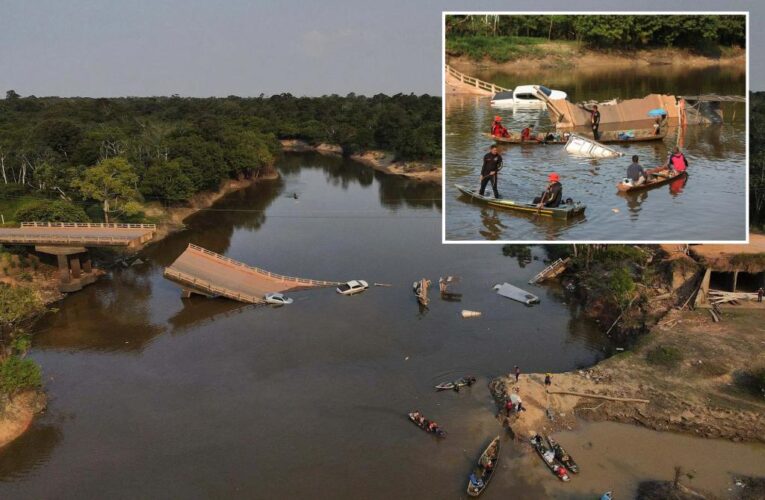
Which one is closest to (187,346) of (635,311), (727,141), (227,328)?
(227,328)

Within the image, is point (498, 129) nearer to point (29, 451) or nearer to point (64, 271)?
point (29, 451)

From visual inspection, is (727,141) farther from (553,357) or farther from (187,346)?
(187,346)

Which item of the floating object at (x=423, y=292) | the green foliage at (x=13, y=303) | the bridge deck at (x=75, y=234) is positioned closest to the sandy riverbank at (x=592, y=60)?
the floating object at (x=423, y=292)

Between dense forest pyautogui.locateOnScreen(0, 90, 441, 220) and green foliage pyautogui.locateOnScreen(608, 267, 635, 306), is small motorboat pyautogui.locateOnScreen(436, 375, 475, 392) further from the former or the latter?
dense forest pyautogui.locateOnScreen(0, 90, 441, 220)

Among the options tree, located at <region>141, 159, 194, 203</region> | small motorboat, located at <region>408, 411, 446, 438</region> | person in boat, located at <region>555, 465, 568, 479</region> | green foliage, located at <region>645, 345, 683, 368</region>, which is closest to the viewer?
person in boat, located at <region>555, 465, 568, 479</region>

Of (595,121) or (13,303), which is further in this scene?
(13,303)

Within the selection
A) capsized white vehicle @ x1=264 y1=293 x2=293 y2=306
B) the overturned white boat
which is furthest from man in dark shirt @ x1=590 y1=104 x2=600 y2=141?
capsized white vehicle @ x1=264 y1=293 x2=293 y2=306

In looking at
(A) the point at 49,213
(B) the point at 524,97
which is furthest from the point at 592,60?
(A) the point at 49,213
